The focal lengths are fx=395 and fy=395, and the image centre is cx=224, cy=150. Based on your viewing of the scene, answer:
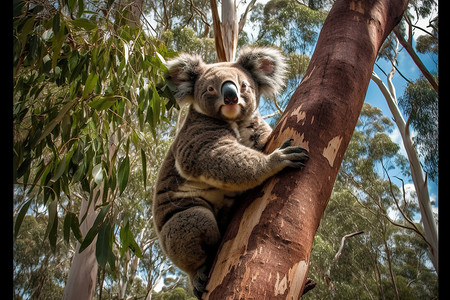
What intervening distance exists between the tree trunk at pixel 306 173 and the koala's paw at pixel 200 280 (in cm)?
44

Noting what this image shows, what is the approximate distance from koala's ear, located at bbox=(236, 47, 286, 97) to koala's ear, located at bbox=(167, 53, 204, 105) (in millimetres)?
267

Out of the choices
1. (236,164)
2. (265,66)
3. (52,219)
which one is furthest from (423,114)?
(52,219)

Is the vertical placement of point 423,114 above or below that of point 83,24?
above

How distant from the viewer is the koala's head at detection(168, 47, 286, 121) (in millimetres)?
2057

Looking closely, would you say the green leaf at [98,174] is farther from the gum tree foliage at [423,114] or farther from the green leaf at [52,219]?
the gum tree foliage at [423,114]

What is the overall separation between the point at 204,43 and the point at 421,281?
693cm

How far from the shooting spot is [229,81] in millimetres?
2064

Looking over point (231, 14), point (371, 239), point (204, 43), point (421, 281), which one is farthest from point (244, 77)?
point (421, 281)

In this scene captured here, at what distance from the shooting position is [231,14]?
440 cm

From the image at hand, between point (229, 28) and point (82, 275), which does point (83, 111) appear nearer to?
point (229, 28)

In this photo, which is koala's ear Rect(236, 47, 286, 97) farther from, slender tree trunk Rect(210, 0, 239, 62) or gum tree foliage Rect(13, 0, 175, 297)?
slender tree trunk Rect(210, 0, 239, 62)

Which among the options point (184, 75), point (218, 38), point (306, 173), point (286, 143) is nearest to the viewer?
point (306, 173)

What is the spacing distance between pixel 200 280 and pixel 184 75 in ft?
4.00

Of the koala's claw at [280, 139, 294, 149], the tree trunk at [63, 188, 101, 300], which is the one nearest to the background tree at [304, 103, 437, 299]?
the tree trunk at [63, 188, 101, 300]
